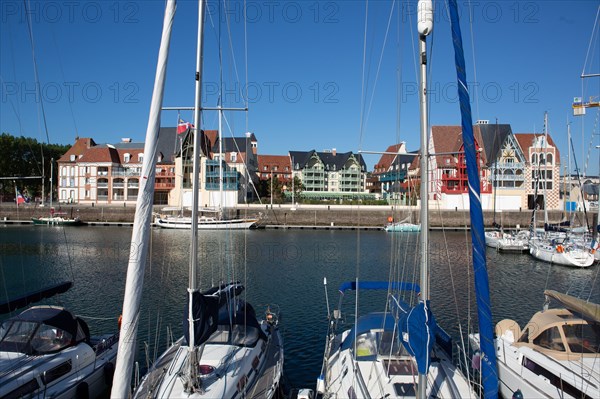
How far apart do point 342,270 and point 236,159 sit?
64.5m

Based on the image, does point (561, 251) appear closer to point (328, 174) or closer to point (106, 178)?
point (106, 178)

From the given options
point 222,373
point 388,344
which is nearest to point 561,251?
point 388,344

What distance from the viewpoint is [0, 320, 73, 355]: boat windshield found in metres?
11.8

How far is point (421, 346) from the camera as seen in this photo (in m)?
8.33

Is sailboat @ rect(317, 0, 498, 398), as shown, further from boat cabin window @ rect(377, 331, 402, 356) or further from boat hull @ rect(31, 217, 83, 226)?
boat hull @ rect(31, 217, 83, 226)

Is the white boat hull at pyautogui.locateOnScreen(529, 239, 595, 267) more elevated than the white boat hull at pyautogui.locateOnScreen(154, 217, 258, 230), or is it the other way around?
the white boat hull at pyautogui.locateOnScreen(154, 217, 258, 230)

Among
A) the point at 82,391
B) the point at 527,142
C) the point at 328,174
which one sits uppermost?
the point at 527,142

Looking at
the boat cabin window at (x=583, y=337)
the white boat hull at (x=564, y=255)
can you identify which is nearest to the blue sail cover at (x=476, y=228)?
the boat cabin window at (x=583, y=337)

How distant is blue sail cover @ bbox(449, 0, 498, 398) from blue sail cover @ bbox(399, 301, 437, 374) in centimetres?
101

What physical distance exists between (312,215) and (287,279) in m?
45.8

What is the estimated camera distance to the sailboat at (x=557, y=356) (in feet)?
33.6

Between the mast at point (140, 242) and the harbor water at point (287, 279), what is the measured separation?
4746 millimetres

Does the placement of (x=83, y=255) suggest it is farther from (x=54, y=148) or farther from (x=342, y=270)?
(x=54, y=148)

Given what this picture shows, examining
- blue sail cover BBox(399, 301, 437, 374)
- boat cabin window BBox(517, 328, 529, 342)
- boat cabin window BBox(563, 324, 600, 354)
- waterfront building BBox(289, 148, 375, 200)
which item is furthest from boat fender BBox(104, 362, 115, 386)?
waterfront building BBox(289, 148, 375, 200)
